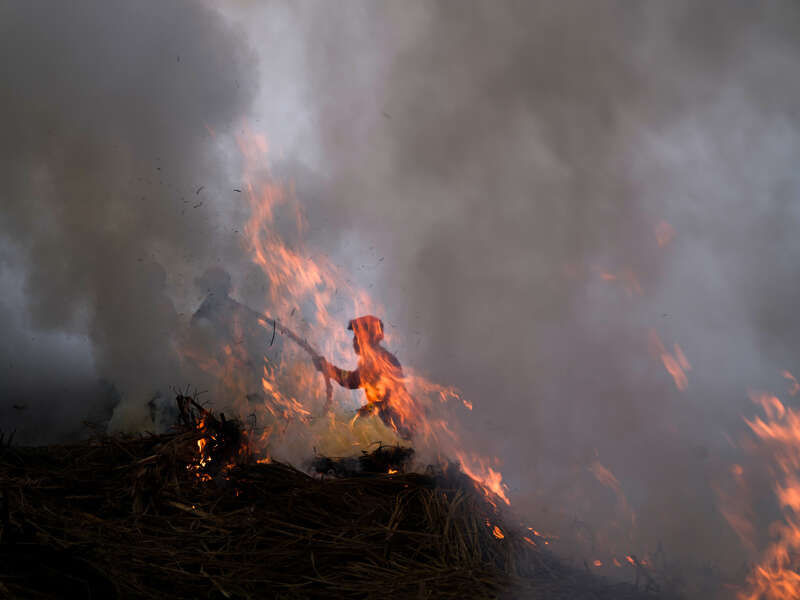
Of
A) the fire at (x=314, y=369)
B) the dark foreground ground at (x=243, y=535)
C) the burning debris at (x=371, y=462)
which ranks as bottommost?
the dark foreground ground at (x=243, y=535)

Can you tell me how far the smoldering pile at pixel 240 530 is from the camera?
2432 millimetres

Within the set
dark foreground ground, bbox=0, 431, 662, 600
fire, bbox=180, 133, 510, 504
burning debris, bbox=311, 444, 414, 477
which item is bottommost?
dark foreground ground, bbox=0, 431, 662, 600

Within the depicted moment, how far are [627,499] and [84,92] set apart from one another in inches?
223

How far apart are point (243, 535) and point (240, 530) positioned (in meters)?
0.08

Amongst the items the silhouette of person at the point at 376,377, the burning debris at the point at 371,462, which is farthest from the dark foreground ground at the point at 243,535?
the silhouette of person at the point at 376,377

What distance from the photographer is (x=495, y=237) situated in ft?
16.6

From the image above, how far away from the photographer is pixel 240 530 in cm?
306

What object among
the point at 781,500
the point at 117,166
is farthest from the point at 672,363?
the point at 117,166

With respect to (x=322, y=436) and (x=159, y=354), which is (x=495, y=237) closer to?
(x=322, y=436)

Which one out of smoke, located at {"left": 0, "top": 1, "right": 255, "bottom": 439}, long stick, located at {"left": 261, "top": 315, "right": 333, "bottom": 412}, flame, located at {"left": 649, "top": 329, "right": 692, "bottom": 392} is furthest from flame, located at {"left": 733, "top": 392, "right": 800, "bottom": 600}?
smoke, located at {"left": 0, "top": 1, "right": 255, "bottom": 439}

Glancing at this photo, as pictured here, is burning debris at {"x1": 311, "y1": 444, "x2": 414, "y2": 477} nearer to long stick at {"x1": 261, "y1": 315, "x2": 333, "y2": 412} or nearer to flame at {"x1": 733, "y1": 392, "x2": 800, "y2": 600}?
long stick at {"x1": 261, "y1": 315, "x2": 333, "y2": 412}

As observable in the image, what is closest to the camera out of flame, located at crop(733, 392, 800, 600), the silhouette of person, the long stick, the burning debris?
flame, located at crop(733, 392, 800, 600)

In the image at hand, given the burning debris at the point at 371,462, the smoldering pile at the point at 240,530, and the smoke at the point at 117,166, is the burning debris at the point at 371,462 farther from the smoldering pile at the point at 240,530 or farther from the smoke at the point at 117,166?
the smoke at the point at 117,166

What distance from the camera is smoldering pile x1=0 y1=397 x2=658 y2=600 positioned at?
2.43 meters
